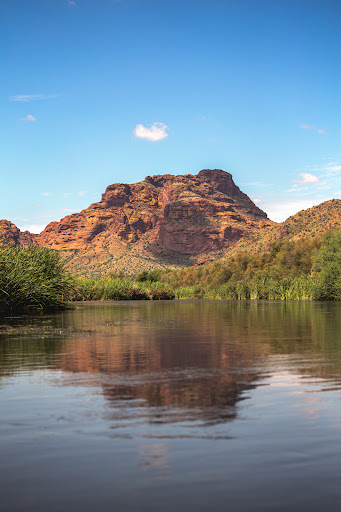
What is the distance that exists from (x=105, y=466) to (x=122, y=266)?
16410 cm

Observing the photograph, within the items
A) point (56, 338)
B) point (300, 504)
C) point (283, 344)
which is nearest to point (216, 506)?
point (300, 504)

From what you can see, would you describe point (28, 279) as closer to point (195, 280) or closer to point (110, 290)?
point (110, 290)

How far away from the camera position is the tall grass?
24906mm

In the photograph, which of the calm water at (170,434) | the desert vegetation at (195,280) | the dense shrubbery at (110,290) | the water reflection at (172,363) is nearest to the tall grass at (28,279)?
the desert vegetation at (195,280)

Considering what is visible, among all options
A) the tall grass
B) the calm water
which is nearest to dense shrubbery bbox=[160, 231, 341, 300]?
the tall grass

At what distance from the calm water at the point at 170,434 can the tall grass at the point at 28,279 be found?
14.3m

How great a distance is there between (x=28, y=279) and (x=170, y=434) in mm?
22651

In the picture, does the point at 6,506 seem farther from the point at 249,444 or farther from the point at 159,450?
the point at 249,444

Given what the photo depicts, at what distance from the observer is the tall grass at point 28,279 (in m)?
24.9

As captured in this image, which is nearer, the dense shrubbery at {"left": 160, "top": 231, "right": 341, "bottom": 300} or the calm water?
the calm water

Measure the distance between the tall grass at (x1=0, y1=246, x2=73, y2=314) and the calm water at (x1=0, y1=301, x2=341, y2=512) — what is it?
47.0 feet

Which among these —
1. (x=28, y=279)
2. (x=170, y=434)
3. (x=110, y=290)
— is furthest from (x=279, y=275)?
(x=170, y=434)

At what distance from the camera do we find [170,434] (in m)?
5.37

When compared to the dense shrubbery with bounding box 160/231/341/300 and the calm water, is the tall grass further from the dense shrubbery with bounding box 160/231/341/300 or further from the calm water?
the dense shrubbery with bounding box 160/231/341/300
